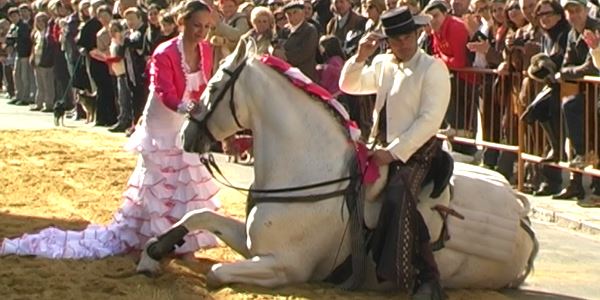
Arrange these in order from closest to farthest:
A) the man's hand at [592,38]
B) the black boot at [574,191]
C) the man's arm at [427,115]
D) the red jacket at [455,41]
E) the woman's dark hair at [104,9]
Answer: the man's arm at [427,115] < the man's hand at [592,38] < the black boot at [574,191] < the red jacket at [455,41] < the woman's dark hair at [104,9]

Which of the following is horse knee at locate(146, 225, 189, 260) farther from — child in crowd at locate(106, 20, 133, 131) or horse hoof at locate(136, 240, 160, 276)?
A: child in crowd at locate(106, 20, 133, 131)

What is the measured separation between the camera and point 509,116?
15531 mm

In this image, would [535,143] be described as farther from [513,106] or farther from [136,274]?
[136,274]

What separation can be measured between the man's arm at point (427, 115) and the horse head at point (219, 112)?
1031 millimetres

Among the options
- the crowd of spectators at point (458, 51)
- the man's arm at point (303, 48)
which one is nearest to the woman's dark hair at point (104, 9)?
the crowd of spectators at point (458, 51)

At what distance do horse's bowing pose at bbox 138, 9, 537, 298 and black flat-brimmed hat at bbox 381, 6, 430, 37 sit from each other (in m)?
0.70

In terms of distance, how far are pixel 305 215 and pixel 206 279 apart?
82cm

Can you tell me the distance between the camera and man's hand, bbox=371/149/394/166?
342 inches

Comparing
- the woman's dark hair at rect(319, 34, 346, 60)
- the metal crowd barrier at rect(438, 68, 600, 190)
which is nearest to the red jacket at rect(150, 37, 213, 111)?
the metal crowd barrier at rect(438, 68, 600, 190)

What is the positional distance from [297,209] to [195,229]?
2.49 feet

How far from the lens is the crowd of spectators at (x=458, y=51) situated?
14.2 m

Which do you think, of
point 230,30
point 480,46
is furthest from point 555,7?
point 230,30

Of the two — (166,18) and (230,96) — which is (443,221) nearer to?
(230,96)

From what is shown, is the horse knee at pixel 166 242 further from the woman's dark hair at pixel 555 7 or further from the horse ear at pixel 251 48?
the woman's dark hair at pixel 555 7
